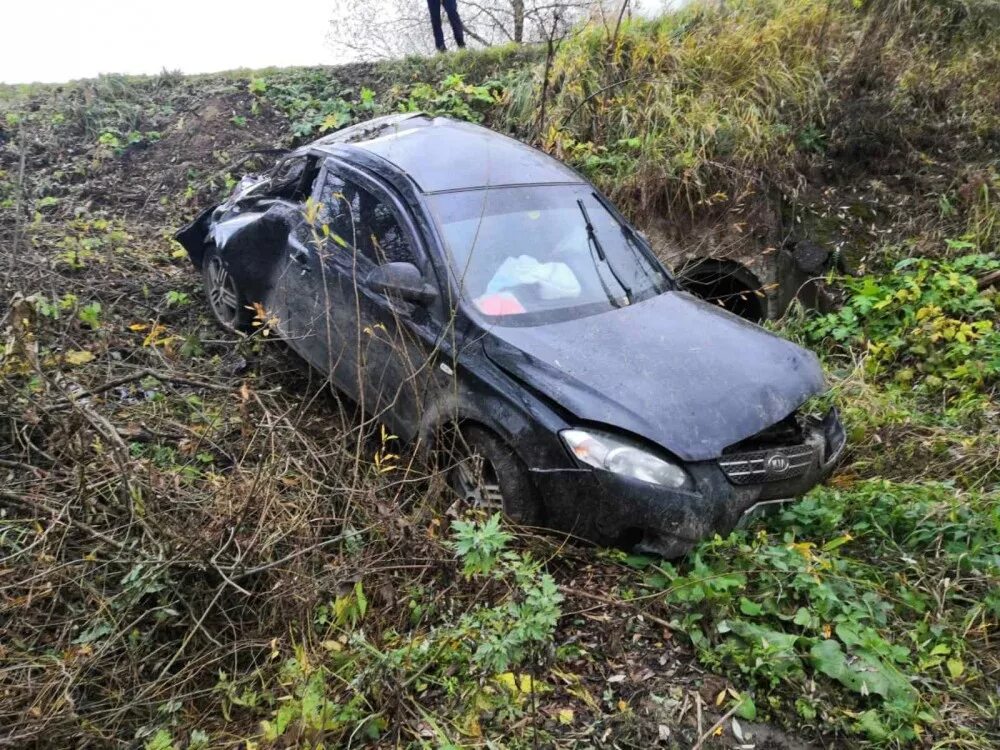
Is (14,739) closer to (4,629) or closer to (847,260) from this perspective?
(4,629)

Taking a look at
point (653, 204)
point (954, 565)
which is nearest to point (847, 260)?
point (653, 204)

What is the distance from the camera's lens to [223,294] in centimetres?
517

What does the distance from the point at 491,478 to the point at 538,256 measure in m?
1.24

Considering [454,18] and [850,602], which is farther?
[454,18]

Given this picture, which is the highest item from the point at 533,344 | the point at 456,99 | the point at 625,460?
the point at 456,99

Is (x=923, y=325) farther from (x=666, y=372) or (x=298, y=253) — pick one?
(x=298, y=253)

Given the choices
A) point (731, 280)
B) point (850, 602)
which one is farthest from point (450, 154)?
point (731, 280)

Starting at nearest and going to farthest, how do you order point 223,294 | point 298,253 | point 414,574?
point 414,574
point 298,253
point 223,294

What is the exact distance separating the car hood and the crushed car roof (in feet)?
3.64

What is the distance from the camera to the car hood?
2803mm

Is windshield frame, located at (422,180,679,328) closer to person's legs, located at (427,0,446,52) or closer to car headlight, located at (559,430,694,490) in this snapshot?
car headlight, located at (559,430,694,490)

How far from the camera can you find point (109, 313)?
16.7ft

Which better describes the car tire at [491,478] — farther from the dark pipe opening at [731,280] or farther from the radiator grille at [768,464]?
the dark pipe opening at [731,280]

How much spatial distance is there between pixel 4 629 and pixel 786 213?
237 inches
